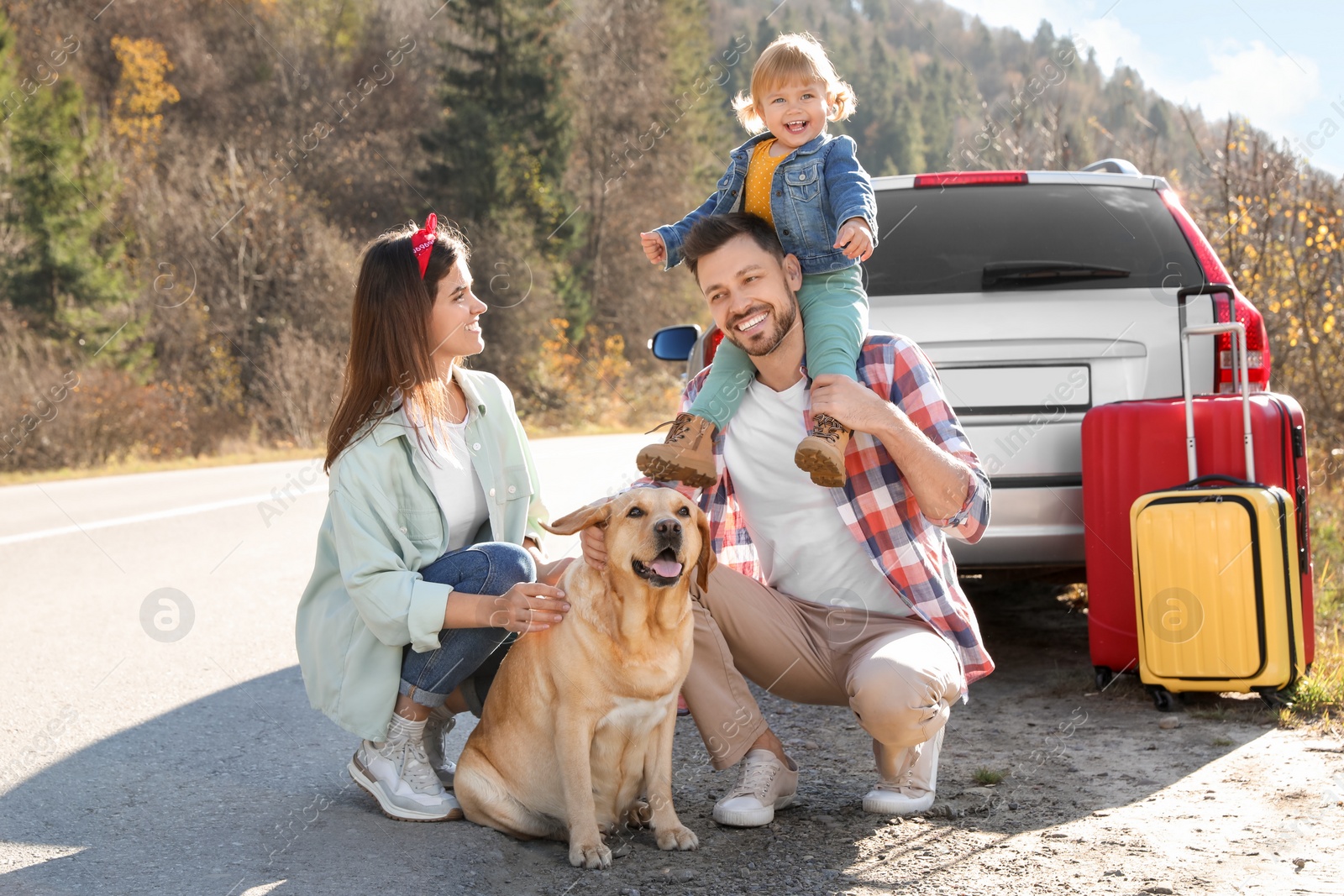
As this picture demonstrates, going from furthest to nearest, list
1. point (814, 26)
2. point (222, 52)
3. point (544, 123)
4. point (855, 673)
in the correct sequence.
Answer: point (814, 26) < point (222, 52) < point (544, 123) < point (855, 673)

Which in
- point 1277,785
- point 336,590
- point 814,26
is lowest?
point 1277,785

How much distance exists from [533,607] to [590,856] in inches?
25.4

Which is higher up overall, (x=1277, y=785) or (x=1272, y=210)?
(x=1272, y=210)

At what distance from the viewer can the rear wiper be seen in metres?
4.56

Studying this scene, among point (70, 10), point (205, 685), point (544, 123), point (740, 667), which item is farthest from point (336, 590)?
point (70, 10)

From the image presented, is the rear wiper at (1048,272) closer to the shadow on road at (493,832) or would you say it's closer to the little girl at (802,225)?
the little girl at (802,225)

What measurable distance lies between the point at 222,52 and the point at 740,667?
128 feet

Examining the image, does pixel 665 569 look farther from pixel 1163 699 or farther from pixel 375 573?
pixel 1163 699

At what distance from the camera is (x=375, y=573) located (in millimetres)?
3277

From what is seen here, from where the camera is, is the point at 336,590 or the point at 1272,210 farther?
the point at 1272,210

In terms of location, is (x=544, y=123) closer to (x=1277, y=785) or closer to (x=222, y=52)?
(x=222, y=52)

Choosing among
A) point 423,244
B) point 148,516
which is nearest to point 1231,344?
point 423,244

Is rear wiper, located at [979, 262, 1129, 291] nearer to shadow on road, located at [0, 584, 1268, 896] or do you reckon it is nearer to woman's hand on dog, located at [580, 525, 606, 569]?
shadow on road, located at [0, 584, 1268, 896]

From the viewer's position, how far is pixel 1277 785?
3.50 m
